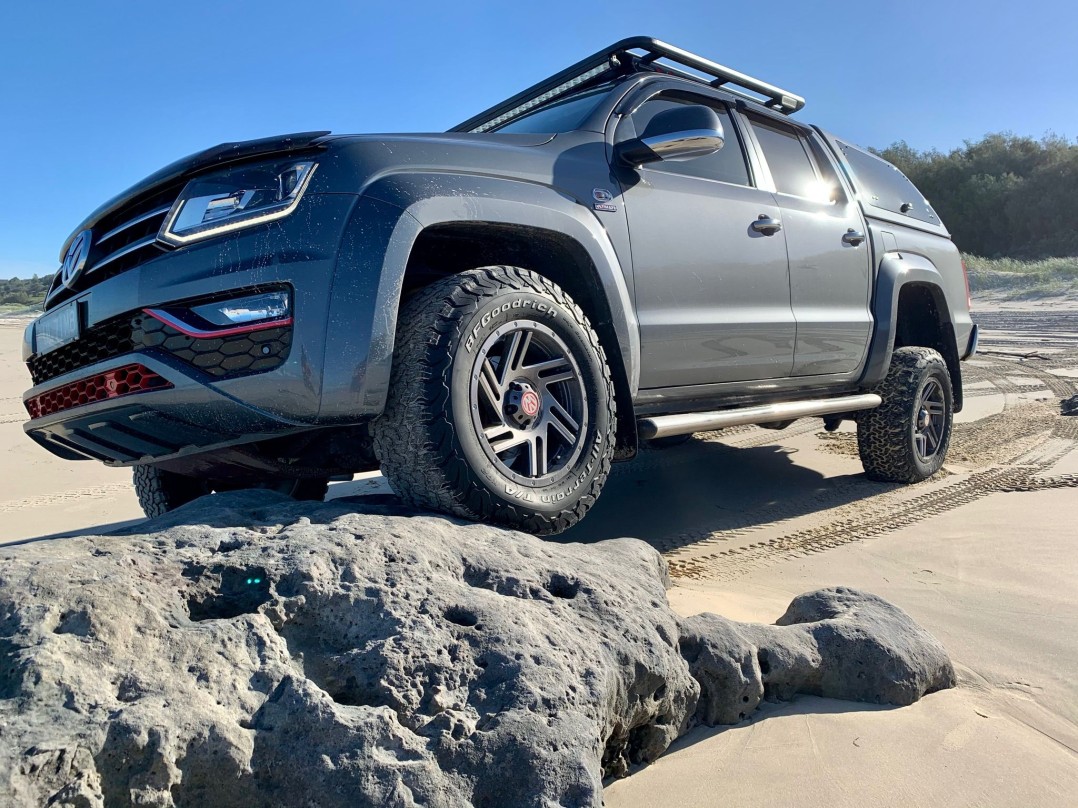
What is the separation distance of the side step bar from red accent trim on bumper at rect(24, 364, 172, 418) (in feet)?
5.40

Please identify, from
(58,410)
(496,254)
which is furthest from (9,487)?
(496,254)

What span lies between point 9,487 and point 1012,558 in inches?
225

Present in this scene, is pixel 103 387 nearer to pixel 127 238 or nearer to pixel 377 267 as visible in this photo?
pixel 127 238

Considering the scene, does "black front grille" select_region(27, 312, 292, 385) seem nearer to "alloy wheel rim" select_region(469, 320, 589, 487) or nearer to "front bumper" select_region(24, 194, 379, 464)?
"front bumper" select_region(24, 194, 379, 464)

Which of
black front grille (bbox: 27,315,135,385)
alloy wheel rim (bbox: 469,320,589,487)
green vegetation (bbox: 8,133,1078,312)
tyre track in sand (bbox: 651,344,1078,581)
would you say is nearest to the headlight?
black front grille (bbox: 27,315,135,385)

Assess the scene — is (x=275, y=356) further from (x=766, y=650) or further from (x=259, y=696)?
(x=766, y=650)

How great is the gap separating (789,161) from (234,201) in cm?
298

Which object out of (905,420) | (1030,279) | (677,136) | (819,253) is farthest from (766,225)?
(1030,279)

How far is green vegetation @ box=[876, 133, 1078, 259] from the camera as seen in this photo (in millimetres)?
30172

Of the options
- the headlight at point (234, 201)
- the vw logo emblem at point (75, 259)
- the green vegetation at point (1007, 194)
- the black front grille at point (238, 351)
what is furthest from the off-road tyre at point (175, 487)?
the green vegetation at point (1007, 194)

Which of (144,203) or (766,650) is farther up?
(144,203)

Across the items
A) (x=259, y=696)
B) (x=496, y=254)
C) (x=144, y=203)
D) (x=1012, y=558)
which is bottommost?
(x=1012, y=558)

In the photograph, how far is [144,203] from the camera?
2621 mm

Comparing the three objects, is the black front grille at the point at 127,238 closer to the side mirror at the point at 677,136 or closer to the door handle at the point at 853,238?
the side mirror at the point at 677,136
